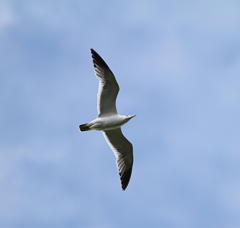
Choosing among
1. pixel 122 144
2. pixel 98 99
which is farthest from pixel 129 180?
pixel 98 99

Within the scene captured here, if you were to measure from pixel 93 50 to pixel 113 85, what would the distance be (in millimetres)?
1884

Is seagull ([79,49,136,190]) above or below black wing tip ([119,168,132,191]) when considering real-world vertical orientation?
above

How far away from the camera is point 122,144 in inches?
1380

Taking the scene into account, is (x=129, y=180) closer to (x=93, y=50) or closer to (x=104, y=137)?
(x=104, y=137)

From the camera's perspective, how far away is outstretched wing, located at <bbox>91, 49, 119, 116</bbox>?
33.2 metres

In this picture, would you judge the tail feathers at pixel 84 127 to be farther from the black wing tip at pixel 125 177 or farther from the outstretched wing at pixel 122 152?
the black wing tip at pixel 125 177

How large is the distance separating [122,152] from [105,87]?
3.39 m

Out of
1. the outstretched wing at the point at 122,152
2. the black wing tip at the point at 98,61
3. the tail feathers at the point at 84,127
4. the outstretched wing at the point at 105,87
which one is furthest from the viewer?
the outstretched wing at the point at 122,152

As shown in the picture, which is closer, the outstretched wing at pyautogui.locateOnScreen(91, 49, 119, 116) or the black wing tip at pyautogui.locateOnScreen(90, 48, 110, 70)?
the outstretched wing at pyautogui.locateOnScreen(91, 49, 119, 116)

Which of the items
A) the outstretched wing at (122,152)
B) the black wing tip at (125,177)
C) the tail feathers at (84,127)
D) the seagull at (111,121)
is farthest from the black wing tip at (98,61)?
the black wing tip at (125,177)

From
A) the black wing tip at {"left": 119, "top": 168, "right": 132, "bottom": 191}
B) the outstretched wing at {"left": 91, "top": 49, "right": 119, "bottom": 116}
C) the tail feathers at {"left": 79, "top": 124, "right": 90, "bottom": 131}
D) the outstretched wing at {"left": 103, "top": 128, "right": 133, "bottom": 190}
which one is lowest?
the black wing tip at {"left": 119, "top": 168, "right": 132, "bottom": 191}

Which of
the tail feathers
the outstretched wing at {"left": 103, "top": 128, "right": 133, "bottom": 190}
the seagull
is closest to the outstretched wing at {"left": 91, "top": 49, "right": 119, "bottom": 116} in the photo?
the seagull

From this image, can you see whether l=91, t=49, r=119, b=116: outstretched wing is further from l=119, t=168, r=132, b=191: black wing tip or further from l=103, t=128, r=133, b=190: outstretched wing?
l=119, t=168, r=132, b=191: black wing tip

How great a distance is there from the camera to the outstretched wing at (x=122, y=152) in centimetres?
3497
